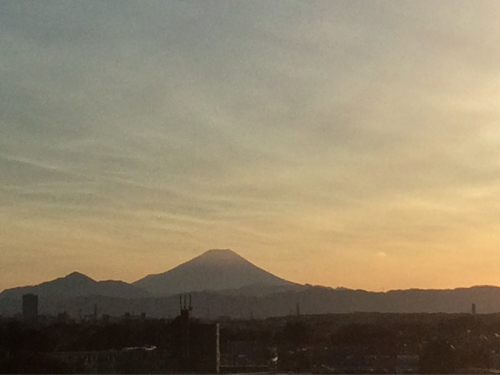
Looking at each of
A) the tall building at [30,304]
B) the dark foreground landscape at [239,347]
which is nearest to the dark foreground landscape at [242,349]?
the dark foreground landscape at [239,347]

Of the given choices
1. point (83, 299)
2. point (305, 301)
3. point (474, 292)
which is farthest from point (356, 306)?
point (83, 299)

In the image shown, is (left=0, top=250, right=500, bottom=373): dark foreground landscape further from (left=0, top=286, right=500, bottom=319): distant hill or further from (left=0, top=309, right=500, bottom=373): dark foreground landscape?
(left=0, top=286, right=500, bottom=319): distant hill

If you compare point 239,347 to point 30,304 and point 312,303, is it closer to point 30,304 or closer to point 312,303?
point 30,304

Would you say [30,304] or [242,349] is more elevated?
[30,304]

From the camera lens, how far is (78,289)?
168m

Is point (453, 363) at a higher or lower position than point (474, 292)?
lower

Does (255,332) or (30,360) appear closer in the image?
(30,360)

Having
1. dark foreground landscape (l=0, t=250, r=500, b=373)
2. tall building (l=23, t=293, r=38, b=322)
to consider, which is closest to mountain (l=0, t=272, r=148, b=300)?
tall building (l=23, t=293, r=38, b=322)

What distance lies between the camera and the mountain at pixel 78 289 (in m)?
162

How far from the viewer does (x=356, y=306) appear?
11825cm

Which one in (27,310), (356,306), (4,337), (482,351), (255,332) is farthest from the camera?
(356,306)

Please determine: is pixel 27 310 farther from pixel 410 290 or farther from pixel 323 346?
pixel 410 290

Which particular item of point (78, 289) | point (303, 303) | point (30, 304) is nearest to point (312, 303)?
point (303, 303)

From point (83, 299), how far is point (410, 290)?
50.1m
